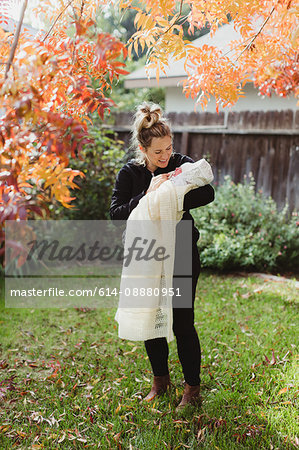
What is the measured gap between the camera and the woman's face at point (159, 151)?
2287 mm

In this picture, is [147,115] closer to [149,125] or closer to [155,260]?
[149,125]

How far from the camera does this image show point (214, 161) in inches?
262

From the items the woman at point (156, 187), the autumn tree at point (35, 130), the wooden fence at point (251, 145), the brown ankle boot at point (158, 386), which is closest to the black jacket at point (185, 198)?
the woman at point (156, 187)

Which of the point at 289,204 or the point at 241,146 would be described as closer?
the point at 289,204

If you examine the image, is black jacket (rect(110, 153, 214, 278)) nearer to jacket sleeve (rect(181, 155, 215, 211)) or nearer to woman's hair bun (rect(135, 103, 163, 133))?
jacket sleeve (rect(181, 155, 215, 211))

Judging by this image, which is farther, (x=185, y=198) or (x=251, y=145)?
(x=251, y=145)

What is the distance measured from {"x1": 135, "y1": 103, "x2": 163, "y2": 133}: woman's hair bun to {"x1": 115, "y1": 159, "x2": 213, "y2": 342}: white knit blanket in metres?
0.29

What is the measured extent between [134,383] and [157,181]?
1.41 metres

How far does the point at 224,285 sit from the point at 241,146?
247 cm

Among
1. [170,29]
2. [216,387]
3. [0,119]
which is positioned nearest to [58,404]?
[216,387]

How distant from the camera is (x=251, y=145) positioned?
633cm

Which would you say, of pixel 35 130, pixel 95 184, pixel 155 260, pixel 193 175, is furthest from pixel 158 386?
pixel 95 184

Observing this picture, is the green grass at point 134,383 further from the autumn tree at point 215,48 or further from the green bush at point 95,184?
the green bush at point 95,184

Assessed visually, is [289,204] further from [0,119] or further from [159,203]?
[0,119]
